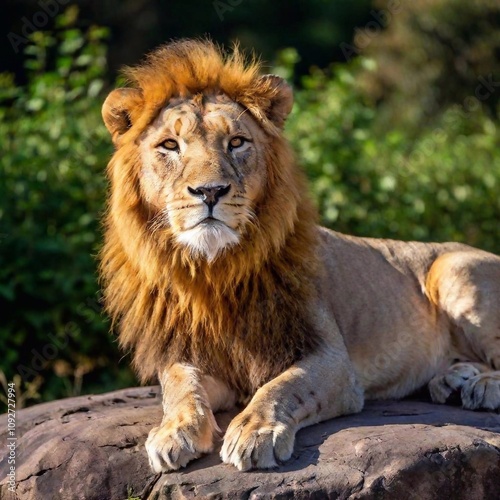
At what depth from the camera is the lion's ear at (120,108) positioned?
4.08m

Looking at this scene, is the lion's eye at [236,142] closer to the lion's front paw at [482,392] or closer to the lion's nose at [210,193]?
the lion's nose at [210,193]

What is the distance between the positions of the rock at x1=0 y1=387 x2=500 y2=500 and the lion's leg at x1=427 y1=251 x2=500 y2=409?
0.26 metres

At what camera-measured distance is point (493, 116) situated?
1324 cm

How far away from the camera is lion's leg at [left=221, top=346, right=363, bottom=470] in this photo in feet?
11.1

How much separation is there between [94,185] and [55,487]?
3.39 meters

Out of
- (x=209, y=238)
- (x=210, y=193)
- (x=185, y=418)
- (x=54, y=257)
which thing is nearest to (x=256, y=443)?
(x=185, y=418)

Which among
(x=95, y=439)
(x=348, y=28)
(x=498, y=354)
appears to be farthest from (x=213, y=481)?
(x=348, y=28)

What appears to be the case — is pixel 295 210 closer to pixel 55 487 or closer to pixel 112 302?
pixel 112 302

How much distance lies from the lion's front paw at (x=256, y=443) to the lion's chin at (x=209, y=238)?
632 mm
